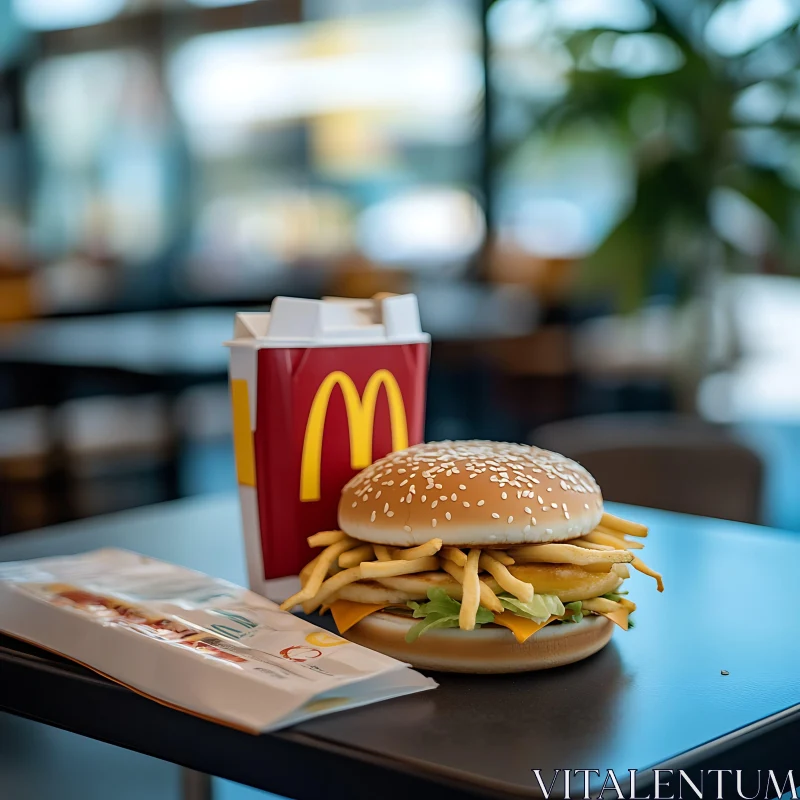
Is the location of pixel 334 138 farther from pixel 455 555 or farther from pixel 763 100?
pixel 455 555

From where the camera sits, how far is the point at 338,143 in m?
6.00

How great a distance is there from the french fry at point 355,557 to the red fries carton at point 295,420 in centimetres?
12

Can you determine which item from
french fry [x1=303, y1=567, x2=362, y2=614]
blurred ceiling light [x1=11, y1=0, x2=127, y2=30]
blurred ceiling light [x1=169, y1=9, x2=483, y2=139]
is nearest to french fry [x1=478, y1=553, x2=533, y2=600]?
french fry [x1=303, y1=567, x2=362, y2=614]

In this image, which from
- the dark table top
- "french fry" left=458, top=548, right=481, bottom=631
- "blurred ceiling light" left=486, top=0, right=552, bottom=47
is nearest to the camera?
the dark table top

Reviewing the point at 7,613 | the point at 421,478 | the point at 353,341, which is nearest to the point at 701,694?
the point at 421,478

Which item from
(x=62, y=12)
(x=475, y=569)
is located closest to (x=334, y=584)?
(x=475, y=569)

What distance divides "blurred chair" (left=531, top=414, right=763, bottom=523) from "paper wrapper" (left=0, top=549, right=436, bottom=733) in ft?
3.93

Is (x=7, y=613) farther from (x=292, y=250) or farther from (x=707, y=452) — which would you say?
(x=292, y=250)

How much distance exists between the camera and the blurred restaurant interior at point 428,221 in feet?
10.5

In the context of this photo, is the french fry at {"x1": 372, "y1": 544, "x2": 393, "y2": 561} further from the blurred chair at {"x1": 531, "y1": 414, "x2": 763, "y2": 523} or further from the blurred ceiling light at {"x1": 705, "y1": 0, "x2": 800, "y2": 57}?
the blurred ceiling light at {"x1": 705, "y1": 0, "x2": 800, "y2": 57}

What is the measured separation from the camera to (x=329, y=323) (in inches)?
42.1

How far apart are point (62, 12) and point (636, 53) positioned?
273cm

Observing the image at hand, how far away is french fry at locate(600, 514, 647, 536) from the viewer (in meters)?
0.97

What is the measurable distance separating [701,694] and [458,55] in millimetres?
5889
